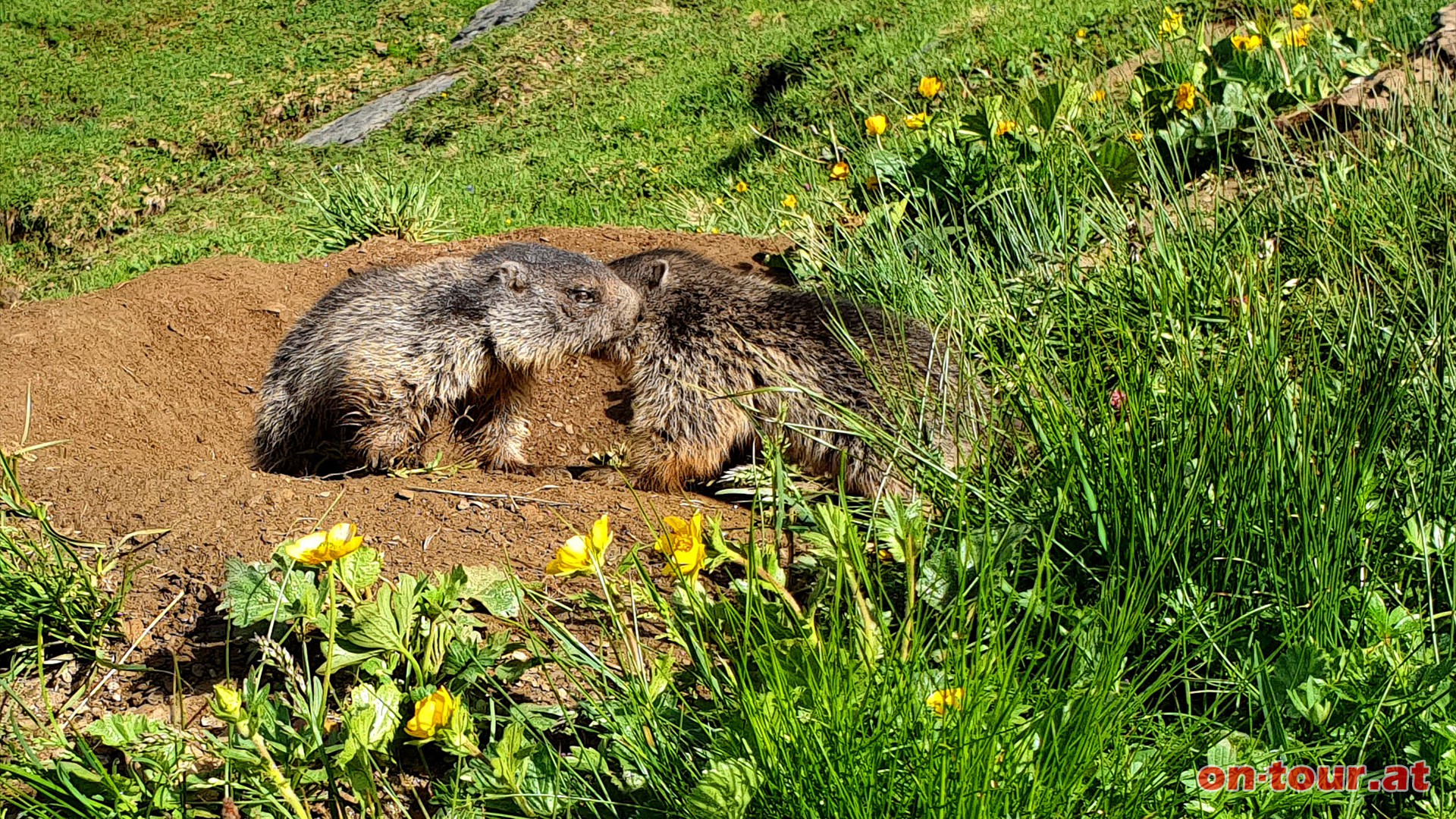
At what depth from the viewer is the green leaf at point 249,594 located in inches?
97.7

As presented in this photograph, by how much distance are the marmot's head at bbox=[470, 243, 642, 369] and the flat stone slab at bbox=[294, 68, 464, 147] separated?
7.00m

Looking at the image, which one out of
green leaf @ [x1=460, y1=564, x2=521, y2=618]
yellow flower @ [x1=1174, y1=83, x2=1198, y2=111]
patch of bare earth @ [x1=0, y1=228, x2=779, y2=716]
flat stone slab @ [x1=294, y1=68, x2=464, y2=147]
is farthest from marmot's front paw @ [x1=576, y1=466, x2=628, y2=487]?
flat stone slab @ [x1=294, y1=68, x2=464, y2=147]

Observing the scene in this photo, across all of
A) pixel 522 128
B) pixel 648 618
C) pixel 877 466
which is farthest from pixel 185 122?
pixel 648 618

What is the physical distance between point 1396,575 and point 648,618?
162 centimetres

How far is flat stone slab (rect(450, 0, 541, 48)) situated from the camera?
12.6 meters

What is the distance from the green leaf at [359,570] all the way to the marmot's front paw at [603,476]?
169 cm

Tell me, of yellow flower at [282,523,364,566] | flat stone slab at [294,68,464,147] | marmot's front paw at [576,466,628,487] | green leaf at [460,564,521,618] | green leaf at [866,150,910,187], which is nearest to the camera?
yellow flower at [282,523,364,566]

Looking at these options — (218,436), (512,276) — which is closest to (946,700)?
(512,276)

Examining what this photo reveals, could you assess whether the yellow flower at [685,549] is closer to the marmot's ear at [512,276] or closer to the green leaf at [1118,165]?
the marmot's ear at [512,276]

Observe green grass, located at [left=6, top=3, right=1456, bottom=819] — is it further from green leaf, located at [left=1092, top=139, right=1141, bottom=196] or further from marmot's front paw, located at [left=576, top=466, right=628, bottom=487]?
marmot's front paw, located at [left=576, top=466, right=628, bottom=487]

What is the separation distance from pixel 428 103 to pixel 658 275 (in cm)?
756

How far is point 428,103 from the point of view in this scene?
446 inches

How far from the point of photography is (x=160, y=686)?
2.58 meters

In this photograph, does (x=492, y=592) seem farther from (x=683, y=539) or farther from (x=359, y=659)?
(x=683, y=539)
